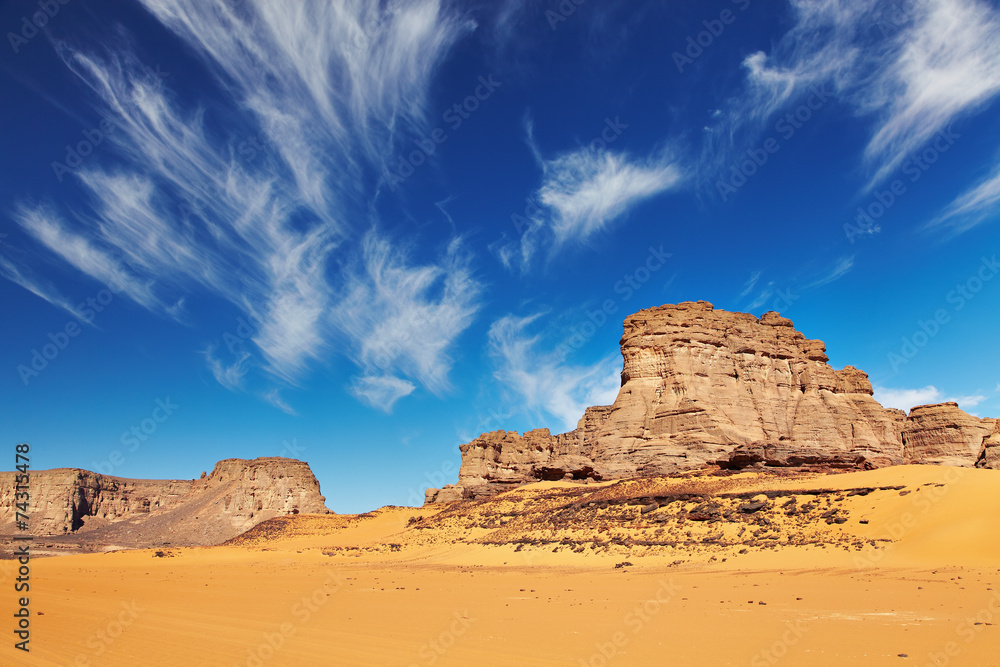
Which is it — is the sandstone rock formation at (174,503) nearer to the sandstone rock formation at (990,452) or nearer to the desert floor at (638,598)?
the desert floor at (638,598)

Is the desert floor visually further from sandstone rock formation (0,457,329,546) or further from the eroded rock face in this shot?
sandstone rock formation (0,457,329,546)

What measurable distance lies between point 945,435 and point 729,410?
2695 centimetres

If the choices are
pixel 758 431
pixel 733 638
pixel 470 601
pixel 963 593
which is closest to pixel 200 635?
pixel 470 601

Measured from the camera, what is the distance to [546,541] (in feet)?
95.6

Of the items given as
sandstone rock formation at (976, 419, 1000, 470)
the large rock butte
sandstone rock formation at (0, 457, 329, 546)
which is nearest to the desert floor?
the large rock butte

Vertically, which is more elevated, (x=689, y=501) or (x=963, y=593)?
(x=689, y=501)

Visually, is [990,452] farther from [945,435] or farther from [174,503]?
[174,503]

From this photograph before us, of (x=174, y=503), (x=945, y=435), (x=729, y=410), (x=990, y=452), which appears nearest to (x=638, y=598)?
(x=729, y=410)

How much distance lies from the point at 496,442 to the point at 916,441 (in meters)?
50.3

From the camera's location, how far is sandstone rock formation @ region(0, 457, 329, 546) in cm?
6975

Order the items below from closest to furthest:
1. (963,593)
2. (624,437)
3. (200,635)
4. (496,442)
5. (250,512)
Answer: (200,635)
(963,593)
(624,437)
(250,512)
(496,442)

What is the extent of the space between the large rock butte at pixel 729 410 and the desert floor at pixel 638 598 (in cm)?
1552

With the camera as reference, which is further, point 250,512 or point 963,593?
point 250,512

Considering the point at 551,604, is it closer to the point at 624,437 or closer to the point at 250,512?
the point at 624,437
